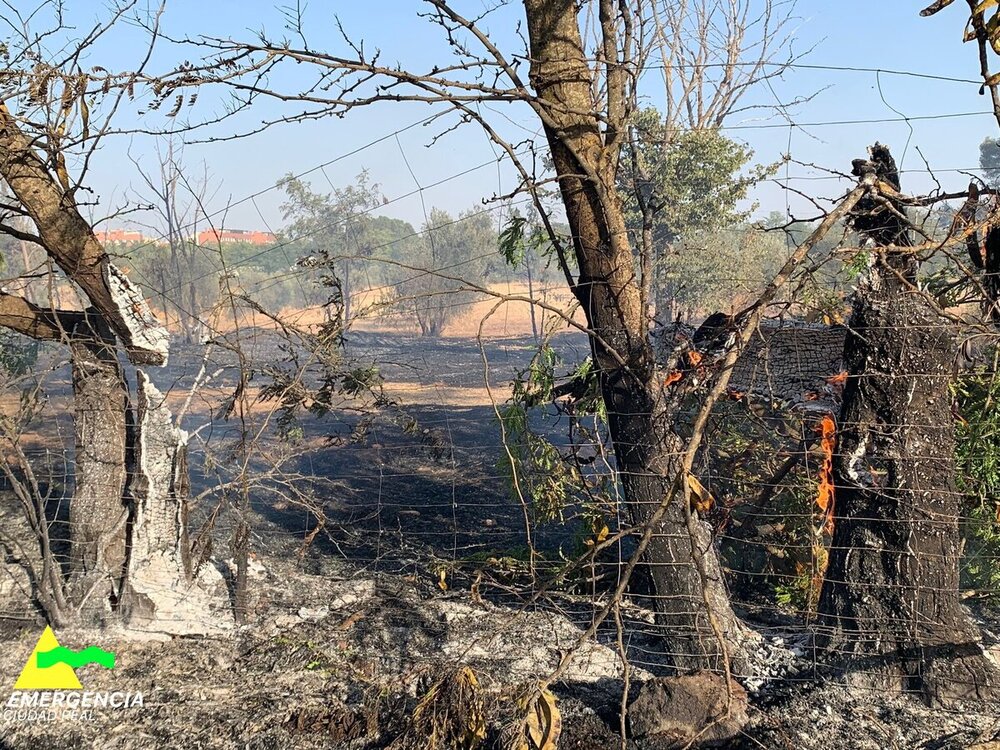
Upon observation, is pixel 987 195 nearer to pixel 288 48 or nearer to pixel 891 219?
pixel 891 219

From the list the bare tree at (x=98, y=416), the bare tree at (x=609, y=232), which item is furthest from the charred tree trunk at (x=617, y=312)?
the bare tree at (x=98, y=416)

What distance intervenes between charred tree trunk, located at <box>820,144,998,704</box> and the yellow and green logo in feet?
13.9

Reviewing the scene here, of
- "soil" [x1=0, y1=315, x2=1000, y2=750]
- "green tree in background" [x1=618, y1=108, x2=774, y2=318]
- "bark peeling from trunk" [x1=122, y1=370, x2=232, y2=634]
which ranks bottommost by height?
"soil" [x1=0, y1=315, x2=1000, y2=750]

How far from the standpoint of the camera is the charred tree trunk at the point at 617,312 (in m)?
4.27

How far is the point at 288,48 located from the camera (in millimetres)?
4188

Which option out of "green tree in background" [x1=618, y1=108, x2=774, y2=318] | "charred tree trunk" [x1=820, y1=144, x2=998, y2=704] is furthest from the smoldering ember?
"green tree in background" [x1=618, y1=108, x2=774, y2=318]

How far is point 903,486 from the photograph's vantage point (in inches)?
159

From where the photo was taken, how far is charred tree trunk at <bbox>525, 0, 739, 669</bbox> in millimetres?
4270

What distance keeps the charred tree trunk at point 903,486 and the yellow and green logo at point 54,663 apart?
4.22m

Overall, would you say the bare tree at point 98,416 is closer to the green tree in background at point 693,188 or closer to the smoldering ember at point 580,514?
the smoldering ember at point 580,514

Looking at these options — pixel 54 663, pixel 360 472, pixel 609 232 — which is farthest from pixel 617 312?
pixel 360 472

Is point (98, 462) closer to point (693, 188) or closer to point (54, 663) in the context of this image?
point (54, 663)

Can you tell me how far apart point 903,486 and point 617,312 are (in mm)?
1711

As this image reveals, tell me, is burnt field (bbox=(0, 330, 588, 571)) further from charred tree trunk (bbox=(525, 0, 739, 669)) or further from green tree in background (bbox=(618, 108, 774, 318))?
green tree in background (bbox=(618, 108, 774, 318))
